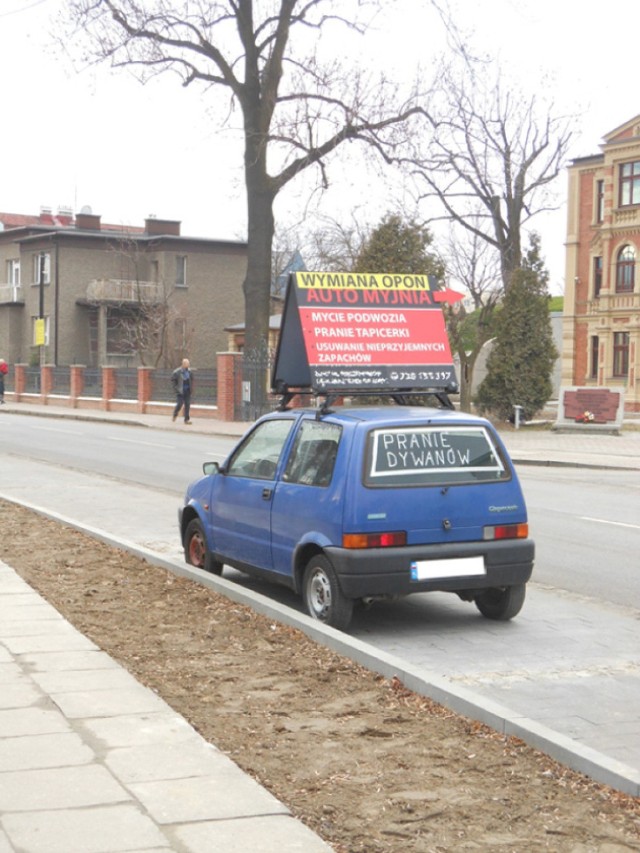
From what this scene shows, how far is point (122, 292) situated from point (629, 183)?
26.9 meters

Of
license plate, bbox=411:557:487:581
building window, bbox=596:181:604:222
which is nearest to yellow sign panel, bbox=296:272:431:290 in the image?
license plate, bbox=411:557:487:581

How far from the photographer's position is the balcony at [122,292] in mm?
64312

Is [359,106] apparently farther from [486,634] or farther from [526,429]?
[486,634]

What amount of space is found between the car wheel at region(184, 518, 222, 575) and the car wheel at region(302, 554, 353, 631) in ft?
5.45

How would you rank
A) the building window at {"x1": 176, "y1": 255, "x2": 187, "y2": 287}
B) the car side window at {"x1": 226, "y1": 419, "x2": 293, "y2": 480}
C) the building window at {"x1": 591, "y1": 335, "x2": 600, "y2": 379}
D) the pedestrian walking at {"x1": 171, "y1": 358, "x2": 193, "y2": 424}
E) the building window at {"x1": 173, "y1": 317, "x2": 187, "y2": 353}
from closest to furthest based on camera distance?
the car side window at {"x1": 226, "y1": 419, "x2": 293, "y2": 480} < the pedestrian walking at {"x1": 171, "y1": 358, "x2": 193, "y2": 424} < the building window at {"x1": 591, "y1": 335, "x2": 600, "y2": 379} < the building window at {"x1": 173, "y1": 317, "x2": 187, "y2": 353} < the building window at {"x1": 176, "y1": 255, "x2": 187, "y2": 287}

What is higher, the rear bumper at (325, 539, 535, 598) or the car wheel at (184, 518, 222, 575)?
the rear bumper at (325, 539, 535, 598)

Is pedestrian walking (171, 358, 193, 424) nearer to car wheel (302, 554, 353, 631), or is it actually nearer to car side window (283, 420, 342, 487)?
car side window (283, 420, 342, 487)

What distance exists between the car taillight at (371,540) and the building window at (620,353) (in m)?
45.2

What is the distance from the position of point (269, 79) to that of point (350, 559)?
95.7ft

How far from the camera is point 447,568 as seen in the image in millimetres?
7883

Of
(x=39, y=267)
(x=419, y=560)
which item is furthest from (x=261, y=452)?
(x=39, y=267)

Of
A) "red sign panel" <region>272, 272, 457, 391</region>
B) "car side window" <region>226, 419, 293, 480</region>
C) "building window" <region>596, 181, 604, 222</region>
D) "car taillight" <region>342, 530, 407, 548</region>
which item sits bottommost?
"car taillight" <region>342, 530, 407, 548</region>

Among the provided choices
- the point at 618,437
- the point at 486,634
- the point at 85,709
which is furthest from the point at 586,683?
the point at 618,437

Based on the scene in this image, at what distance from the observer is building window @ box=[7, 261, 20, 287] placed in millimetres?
71475
